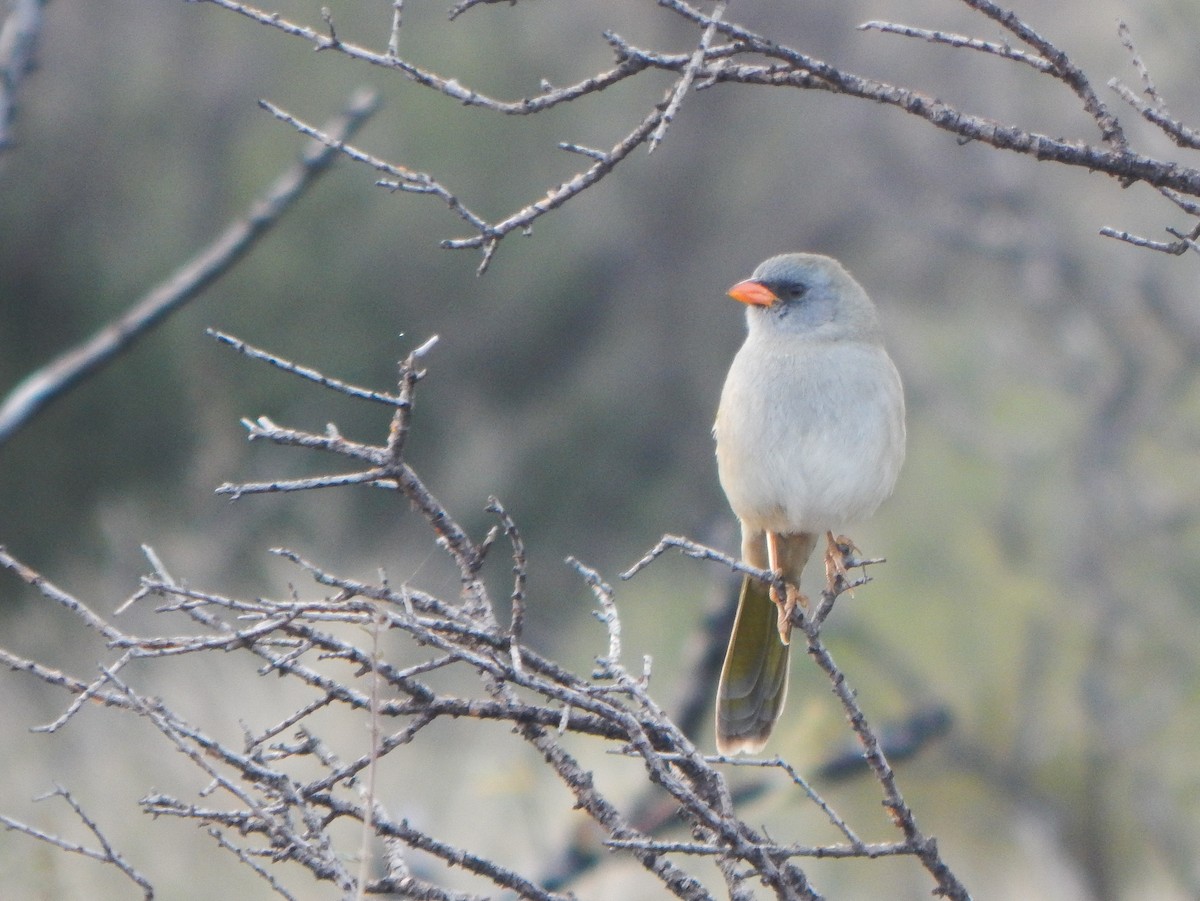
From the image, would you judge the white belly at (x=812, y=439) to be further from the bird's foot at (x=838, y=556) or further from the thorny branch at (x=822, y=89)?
the thorny branch at (x=822, y=89)

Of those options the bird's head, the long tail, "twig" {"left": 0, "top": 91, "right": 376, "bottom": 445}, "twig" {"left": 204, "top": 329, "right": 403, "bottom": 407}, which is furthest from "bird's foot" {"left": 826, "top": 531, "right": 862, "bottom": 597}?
"twig" {"left": 0, "top": 91, "right": 376, "bottom": 445}

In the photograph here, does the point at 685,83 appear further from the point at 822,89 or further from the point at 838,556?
the point at 838,556

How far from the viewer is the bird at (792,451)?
3631mm

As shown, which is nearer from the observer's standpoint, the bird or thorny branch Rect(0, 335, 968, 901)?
thorny branch Rect(0, 335, 968, 901)

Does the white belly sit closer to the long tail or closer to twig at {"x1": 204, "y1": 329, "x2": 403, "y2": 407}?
the long tail

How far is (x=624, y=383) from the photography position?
10.6 meters

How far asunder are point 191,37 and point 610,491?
4062 millimetres

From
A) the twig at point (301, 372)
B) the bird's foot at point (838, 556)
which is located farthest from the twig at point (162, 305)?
the twig at point (301, 372)

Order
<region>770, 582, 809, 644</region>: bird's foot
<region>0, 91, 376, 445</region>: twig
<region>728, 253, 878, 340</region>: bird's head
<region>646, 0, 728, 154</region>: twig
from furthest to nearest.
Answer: <region>728, 253, 878, 340</region>: bird's head, <region>0, 91, 376, 445</region>: twig, <region>770, 582, 809, 644</region>: bird's foot, <region>646, 0, 728, 154</region>: twig

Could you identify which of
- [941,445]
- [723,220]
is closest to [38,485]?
[723,220]

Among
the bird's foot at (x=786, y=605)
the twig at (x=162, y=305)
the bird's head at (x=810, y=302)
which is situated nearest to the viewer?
the bird's foot at (x=786, y=605)

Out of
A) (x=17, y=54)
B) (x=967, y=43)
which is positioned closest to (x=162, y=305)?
(x=17, y=54)

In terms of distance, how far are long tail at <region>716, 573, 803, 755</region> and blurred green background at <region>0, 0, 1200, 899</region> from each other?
10.6 feet

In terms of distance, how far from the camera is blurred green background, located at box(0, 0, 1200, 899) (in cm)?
827
